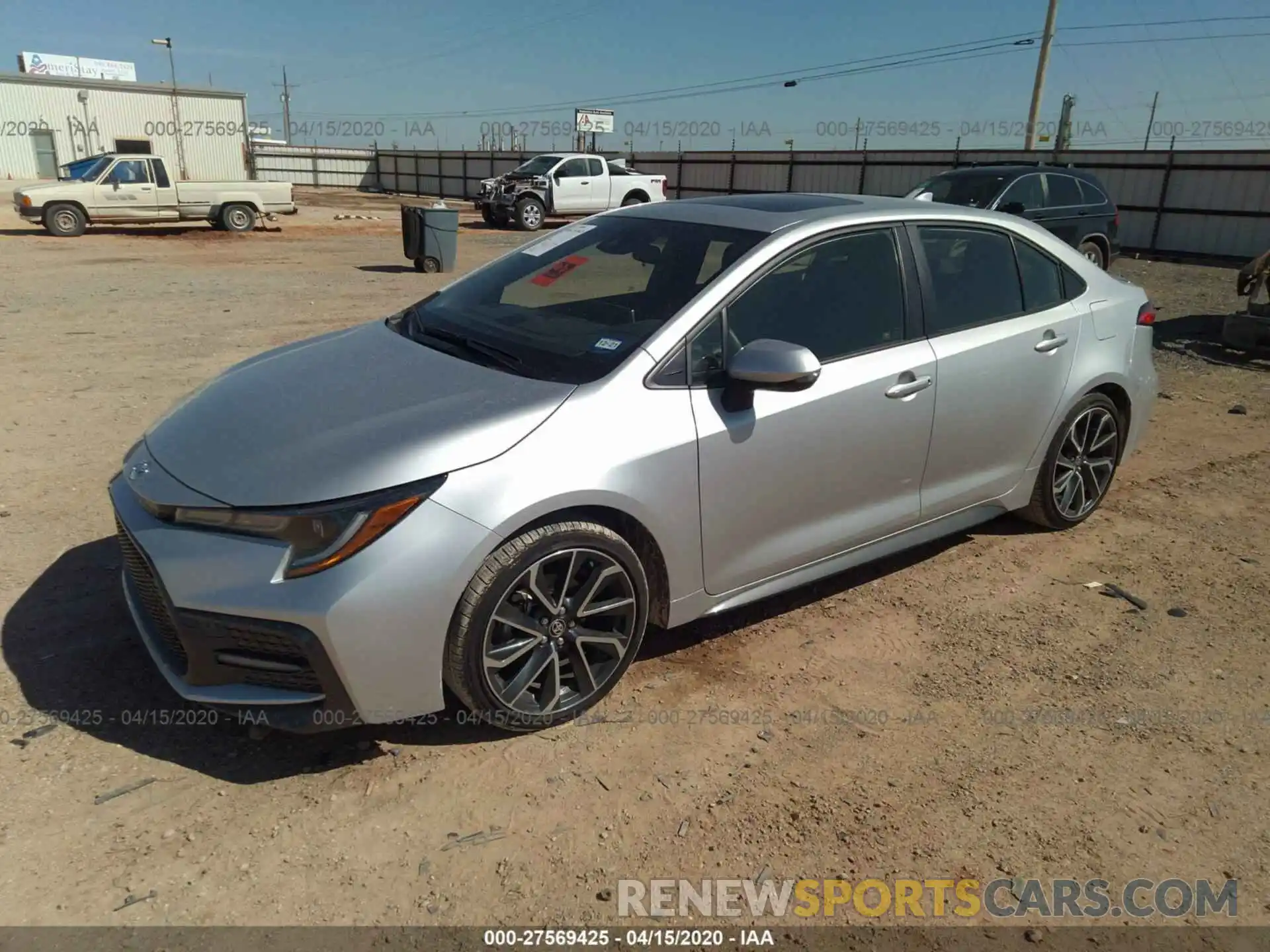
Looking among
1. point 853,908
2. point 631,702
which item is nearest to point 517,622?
point 631,702

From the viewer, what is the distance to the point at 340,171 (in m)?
43.8

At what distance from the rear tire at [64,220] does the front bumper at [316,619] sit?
20177 millimetres

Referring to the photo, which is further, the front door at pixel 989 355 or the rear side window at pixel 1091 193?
the rear side window at pixel 1091 193

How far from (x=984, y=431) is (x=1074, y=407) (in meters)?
0.73

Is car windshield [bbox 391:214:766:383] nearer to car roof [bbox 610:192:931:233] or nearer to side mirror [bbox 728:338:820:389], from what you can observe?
car roof [bbox 610:192:931:233]

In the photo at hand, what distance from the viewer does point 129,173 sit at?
19.5 m

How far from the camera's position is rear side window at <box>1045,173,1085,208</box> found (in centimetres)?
1284

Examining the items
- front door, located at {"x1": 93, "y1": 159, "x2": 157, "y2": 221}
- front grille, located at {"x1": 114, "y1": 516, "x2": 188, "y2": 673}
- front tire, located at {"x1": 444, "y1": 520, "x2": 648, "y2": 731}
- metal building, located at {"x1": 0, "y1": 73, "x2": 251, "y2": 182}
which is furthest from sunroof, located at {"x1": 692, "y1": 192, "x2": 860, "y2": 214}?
metal building, located at {"x1": 0, "y1": 73, "x2": 251, "y2": 182}

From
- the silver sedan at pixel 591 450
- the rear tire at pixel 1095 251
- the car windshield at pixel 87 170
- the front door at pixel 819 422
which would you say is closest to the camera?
the silver sedan at pixel 591 450

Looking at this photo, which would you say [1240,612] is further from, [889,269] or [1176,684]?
[889,269]

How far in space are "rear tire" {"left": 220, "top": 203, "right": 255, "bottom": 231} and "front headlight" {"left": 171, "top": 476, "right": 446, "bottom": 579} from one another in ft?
68.2

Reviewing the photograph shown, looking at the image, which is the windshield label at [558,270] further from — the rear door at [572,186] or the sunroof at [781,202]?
the rear door at [572,186]

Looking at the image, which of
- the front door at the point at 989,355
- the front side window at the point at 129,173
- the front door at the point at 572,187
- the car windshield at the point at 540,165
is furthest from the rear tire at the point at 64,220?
the front door at the point at 989,355

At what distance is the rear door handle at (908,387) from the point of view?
11.8 feet
